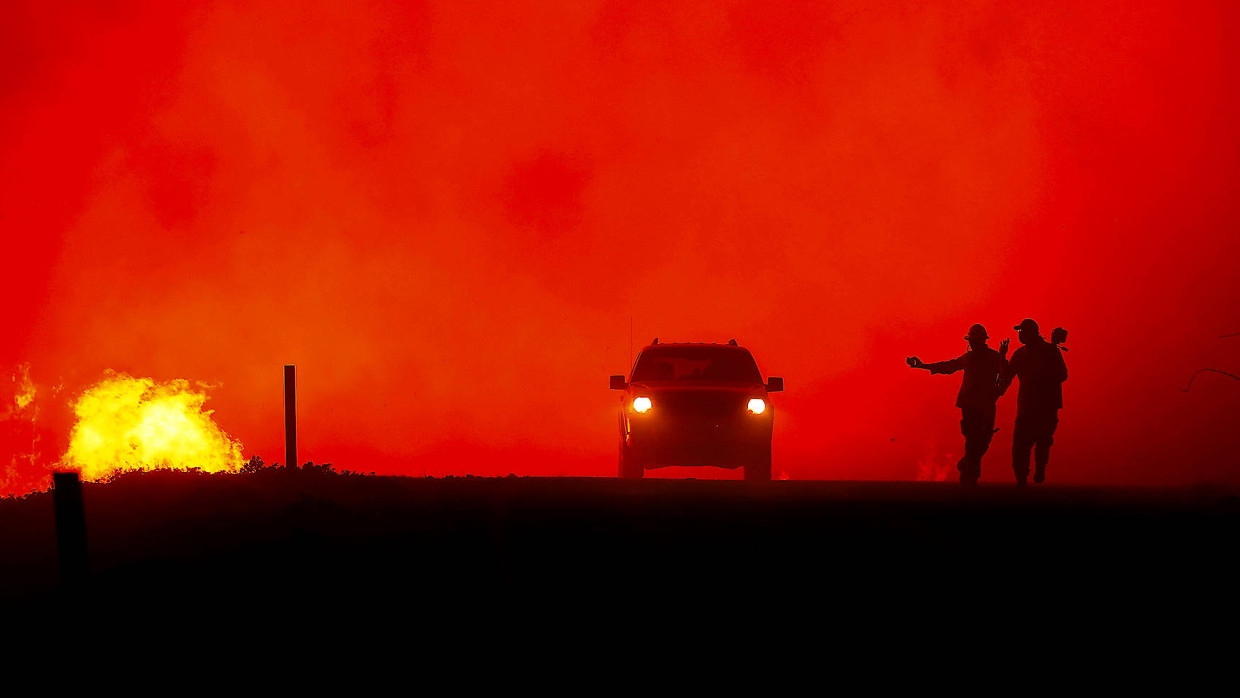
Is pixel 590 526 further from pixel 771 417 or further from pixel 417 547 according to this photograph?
pixel 771 417

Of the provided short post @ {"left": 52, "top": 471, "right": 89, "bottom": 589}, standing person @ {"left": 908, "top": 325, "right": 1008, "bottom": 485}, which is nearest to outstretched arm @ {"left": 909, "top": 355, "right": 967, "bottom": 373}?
standing person @ {"left": 908, "top": 325, "right": 1008, "bottom": 485}

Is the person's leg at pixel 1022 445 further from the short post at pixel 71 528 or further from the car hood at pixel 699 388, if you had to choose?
the short post at pixel 71 528

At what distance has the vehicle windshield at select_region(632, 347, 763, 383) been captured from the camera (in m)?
18.3

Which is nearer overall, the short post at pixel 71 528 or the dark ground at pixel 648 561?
the short post at pixel 71 528

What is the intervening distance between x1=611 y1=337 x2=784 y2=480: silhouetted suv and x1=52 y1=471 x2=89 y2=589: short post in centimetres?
1105

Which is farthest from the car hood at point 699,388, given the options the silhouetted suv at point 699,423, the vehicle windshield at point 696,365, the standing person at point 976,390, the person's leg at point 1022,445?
the person's leg at point 1022,445

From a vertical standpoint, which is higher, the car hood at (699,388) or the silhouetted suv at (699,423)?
the car hood at (699,388)

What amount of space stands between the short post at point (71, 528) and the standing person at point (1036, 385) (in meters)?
12.8

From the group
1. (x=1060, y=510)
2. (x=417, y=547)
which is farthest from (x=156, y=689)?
(x=1060, y=510)

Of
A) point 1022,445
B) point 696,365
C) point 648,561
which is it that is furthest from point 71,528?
point 1022,445

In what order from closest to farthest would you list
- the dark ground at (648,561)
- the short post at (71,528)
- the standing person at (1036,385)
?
1. the short post at (71,528)
2. the dark ground at (648,561)
3. the standing person at (1036,385)

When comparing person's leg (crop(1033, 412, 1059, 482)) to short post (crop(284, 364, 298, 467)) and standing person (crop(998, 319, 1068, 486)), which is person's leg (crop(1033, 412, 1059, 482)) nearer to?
standing person (crop(998, 319, 1068, 486))

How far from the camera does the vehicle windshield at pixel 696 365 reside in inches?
722

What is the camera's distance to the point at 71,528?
7082mm
